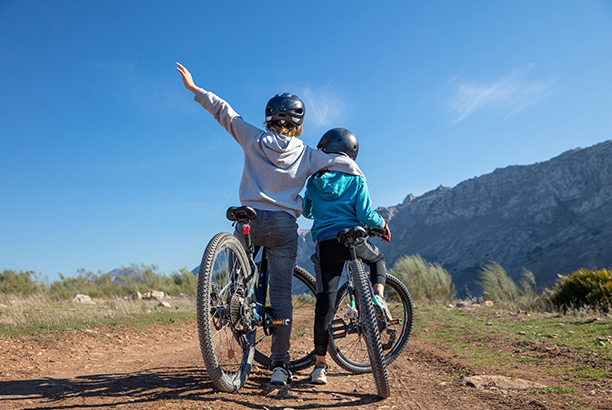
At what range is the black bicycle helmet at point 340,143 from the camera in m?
3.10

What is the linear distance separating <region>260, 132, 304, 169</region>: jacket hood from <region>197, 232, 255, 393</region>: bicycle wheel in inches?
26.2

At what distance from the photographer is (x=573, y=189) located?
89.4 metres

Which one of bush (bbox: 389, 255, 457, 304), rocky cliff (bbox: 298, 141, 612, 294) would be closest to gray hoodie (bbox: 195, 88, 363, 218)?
bush (bbox: 389, 255, 457, 304)

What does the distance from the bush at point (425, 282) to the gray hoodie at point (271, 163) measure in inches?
294

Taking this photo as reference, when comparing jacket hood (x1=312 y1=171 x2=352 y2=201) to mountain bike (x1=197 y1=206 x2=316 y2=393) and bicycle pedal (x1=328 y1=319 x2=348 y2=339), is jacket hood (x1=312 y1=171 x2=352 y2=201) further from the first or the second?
bicycle pedal (x1=328 y1=319 x2=348 y2=339)

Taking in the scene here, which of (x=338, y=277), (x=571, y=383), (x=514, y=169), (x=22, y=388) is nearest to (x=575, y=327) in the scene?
(x=571, y=383)

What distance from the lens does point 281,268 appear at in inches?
111

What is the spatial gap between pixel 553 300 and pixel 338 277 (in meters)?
7.12

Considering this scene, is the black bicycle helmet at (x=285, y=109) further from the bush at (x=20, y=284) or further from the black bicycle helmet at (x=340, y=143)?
the bush at (x=20, y=284)

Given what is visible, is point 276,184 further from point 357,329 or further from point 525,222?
point 525,222

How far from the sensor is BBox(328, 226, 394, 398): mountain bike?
232 centimetres

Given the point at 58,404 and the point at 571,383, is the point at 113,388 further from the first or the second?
the point at 571,383

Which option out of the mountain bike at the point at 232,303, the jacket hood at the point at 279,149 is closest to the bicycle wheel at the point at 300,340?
the mountain bike at the point at 232,303

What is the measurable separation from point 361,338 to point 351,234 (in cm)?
119
